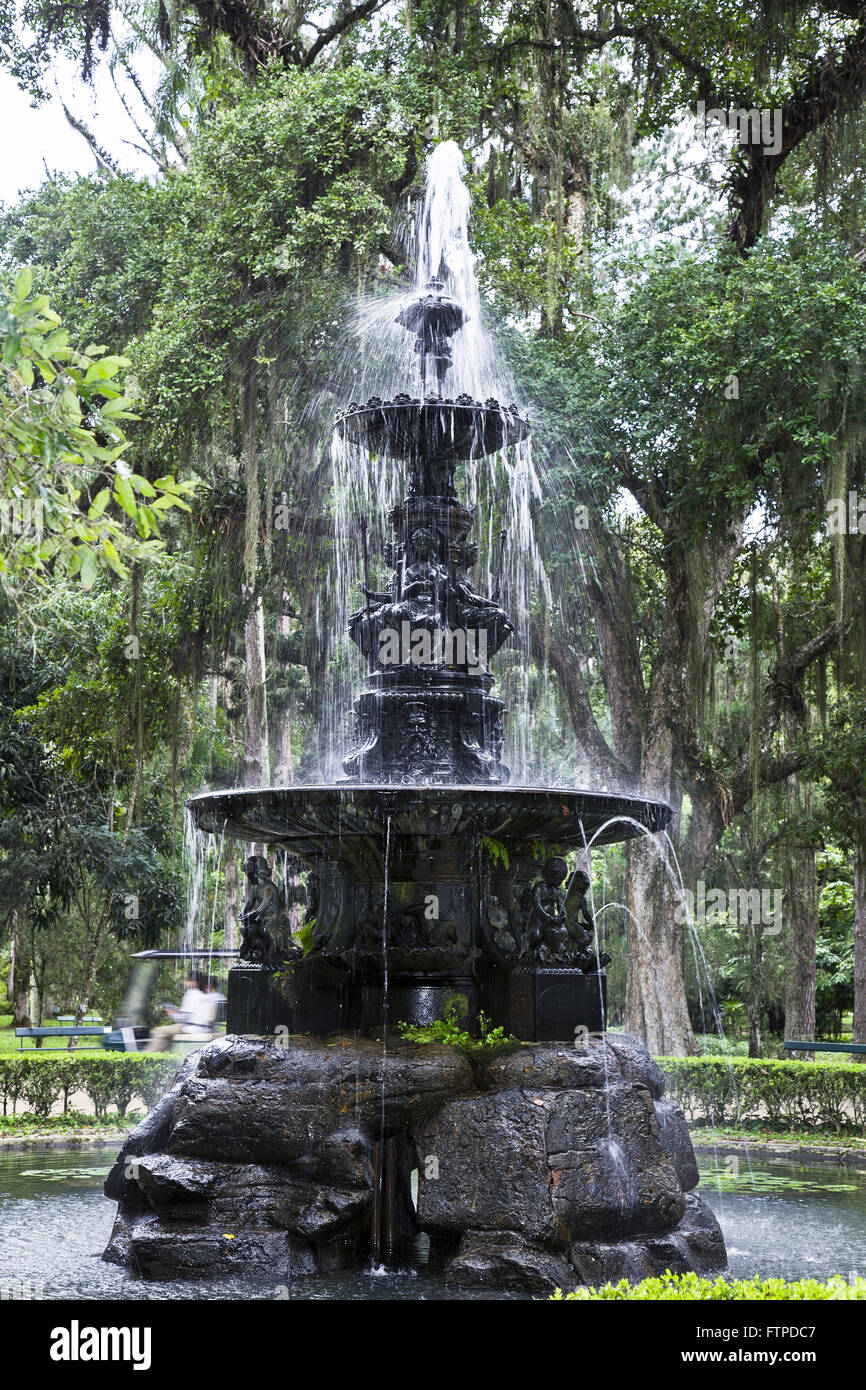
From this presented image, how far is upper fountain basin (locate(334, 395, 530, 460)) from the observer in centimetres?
965

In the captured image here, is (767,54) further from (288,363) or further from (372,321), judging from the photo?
(288,363)

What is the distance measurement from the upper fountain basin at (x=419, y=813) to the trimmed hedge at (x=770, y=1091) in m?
6.16

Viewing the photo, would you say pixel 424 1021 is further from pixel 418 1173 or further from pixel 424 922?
pixel 418 1173

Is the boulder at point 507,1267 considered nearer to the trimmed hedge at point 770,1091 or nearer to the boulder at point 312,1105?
the boulder at point 312,1105

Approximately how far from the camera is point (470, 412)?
9656mm

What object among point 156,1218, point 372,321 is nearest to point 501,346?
point 372,321

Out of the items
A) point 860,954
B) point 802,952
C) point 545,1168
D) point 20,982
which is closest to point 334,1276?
point 545,1168

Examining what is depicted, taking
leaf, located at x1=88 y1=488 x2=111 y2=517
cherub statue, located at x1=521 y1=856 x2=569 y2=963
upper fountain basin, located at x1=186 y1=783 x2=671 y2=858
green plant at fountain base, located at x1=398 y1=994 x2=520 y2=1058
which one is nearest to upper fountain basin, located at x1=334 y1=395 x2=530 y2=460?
upper fountain basin, located at x1=186 y1=783 x2=671 y2=858

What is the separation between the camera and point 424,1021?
846 centimetres

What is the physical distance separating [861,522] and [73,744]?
1079 cm

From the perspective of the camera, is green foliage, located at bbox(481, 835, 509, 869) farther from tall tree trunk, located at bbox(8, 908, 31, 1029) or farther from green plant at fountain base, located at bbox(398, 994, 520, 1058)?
tall tree trunk, located at bbox(8, 908, 31, 1029)

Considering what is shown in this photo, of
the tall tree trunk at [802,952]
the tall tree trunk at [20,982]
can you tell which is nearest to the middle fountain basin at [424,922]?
the tall tree trunk at [802,952]

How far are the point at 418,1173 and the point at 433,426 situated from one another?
17.4 ft

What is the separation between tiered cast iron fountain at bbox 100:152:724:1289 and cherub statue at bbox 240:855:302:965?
2 cm
